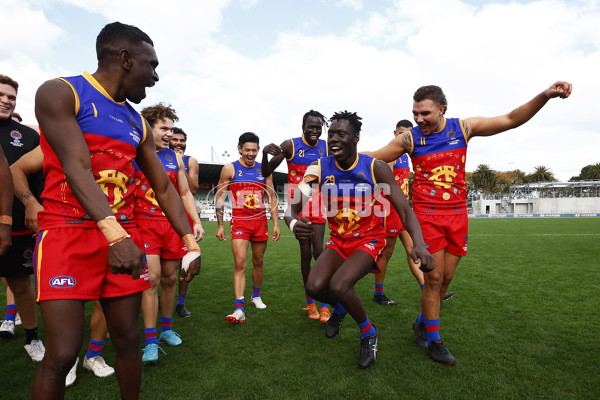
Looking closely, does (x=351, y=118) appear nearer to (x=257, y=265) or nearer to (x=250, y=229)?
(x=250, y=229)

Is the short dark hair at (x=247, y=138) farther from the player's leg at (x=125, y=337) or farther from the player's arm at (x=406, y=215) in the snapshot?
the player's leg at (x=125, y=337)

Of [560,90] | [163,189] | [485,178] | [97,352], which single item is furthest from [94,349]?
[485,178]

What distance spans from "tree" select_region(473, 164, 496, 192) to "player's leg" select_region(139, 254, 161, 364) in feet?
286

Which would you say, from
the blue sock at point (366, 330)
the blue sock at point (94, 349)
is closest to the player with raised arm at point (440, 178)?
the blue sock at point (366, 330)

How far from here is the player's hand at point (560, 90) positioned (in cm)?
352

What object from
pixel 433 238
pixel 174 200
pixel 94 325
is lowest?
pixel 94 325

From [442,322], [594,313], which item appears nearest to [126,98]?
[442,322]

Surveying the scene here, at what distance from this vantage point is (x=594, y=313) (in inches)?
206

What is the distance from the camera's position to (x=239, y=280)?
5.35 metres

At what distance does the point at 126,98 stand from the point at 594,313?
6.62 metres

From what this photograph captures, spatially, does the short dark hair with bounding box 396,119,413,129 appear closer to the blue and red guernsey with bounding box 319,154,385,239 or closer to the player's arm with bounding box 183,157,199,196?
the blue and red guernsey with bounding box 319,154,385,239

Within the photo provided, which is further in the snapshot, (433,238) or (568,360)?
(433,238)

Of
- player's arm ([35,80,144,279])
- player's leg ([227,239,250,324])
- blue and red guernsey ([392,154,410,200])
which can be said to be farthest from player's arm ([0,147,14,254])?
blue and red guernsey ([392,154,410,200])

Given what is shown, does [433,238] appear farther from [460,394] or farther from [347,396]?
[347,396]
